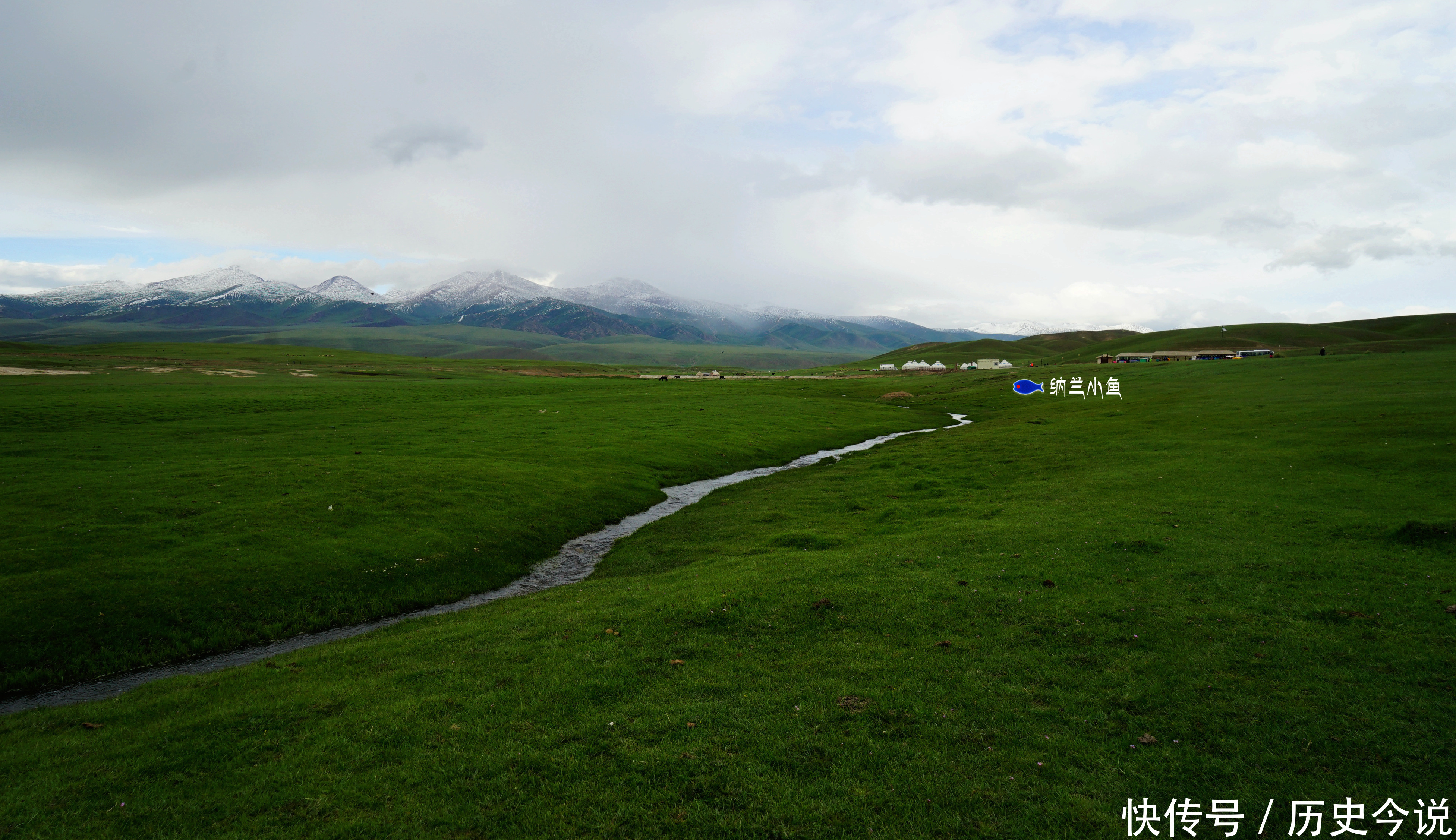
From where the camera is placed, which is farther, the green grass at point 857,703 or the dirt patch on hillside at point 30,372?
the dirt patch on hillside at point 30,372

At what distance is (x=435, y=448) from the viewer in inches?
1884

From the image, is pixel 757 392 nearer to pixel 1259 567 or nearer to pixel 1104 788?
pixel 1259 567

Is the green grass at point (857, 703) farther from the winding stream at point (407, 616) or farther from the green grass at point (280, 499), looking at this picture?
the green grass at point (280, 499)

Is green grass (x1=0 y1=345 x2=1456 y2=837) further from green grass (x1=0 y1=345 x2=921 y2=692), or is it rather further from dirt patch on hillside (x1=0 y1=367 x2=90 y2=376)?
dirt patch on hillside (x1=0 y1=367 x2=90 y2=376)

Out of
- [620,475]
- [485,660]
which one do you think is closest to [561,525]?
[620,475]

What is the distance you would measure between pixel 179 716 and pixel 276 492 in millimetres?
20660

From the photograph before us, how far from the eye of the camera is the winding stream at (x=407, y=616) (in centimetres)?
1667

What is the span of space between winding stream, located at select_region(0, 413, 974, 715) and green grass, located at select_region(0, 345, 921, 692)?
1.76 feet

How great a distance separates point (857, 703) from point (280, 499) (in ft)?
95.9

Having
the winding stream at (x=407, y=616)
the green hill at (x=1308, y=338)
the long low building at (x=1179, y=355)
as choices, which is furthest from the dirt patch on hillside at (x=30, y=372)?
the green hill at (x=1308, y=338)

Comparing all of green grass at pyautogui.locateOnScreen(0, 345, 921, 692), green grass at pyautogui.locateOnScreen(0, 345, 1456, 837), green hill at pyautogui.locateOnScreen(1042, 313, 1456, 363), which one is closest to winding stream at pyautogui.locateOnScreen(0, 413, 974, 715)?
green grass at pyautogui.locateOnScreen(0, 345, 921, 692)

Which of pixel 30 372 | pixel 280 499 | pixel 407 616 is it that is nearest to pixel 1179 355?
pixel 407 616

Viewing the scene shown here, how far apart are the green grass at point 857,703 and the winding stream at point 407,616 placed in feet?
7.59

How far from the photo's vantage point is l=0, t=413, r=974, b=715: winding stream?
1667cm
